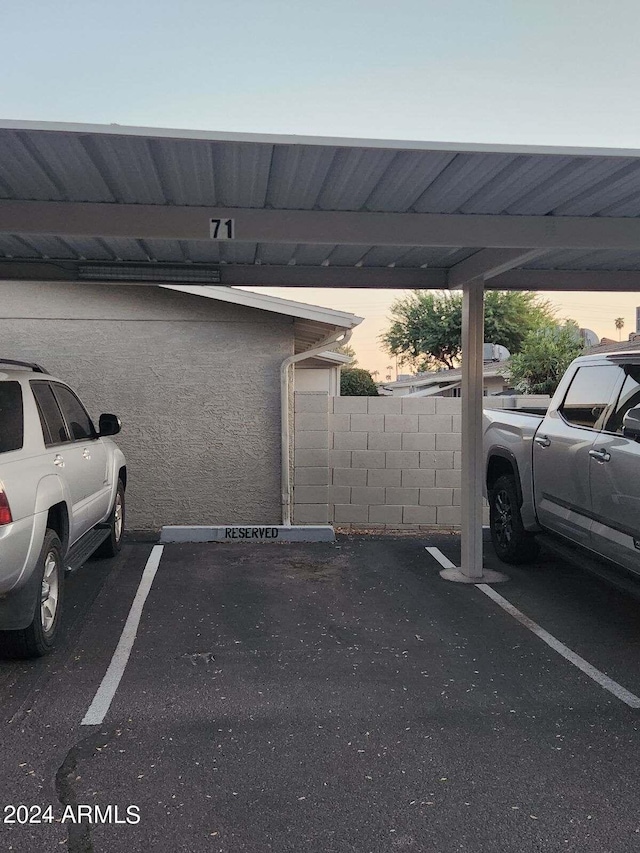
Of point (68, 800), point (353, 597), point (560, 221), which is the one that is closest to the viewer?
point (68, 800)

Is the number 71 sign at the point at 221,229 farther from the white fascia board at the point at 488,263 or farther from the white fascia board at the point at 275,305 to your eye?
the white fascia board at the point at 275,305

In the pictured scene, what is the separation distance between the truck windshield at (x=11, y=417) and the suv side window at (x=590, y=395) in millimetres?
4551

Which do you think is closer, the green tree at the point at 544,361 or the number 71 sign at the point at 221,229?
the number 71 sign at the point at 221,229

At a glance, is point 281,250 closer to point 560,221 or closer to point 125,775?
point 560,221

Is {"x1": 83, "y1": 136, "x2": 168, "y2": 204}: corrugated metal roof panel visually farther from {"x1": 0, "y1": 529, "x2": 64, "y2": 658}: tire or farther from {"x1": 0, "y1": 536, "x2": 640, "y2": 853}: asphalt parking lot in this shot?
{"x1": 0, "y1": 536, "x2": 640, "y2": 853}: asphalt parking lot

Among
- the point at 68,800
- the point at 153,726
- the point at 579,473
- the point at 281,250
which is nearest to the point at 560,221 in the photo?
the point at 579,473

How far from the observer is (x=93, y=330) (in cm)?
1030

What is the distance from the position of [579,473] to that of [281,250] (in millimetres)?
3374

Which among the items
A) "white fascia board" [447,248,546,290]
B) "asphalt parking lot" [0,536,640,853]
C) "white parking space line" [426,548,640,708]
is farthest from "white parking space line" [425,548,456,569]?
Answer: "white fascia board" [447,248,546,290]

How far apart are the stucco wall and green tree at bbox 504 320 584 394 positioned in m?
12.6

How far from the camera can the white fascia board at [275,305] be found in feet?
32.8

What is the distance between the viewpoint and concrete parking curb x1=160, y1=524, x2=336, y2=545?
9.66 meters

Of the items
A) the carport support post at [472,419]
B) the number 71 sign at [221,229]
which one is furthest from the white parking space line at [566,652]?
the number 71 sign at [221,229]

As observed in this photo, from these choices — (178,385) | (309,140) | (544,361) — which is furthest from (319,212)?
(544,361)
